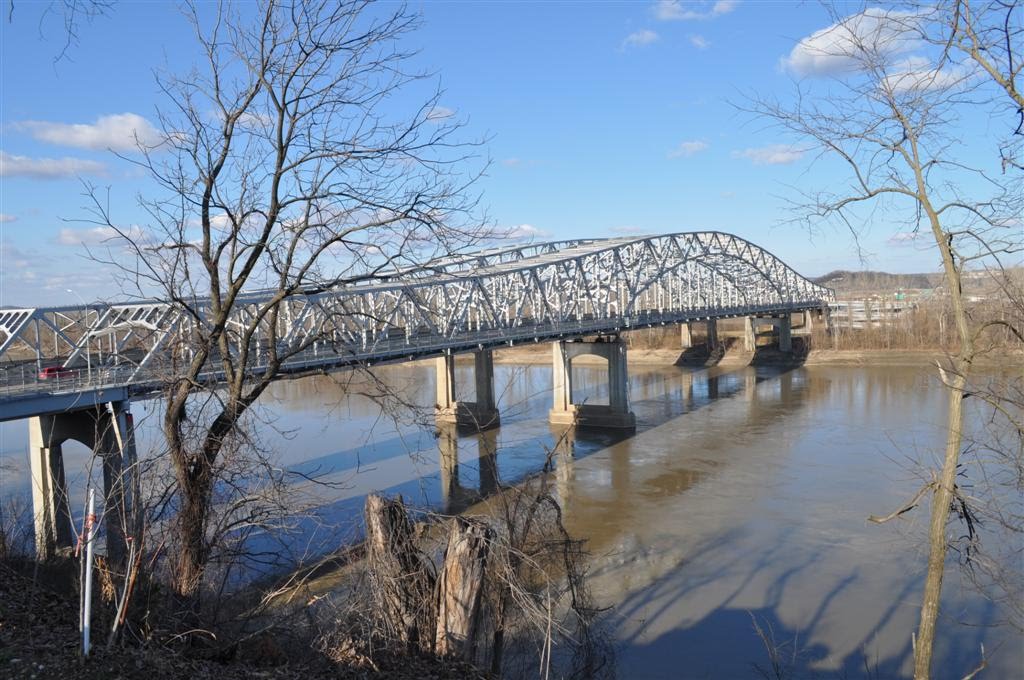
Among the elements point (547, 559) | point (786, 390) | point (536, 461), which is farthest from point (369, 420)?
point (547, 559)

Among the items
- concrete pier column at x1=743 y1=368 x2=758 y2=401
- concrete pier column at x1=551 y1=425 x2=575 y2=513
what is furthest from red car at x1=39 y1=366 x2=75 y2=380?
concrete pier column at x1=743 y1=368 x2=758 y2=401

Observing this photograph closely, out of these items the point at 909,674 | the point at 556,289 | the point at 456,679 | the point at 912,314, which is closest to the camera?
the point at 456,679

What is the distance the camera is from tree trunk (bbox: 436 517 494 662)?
7559 mm

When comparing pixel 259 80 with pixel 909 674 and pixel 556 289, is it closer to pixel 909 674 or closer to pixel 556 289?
pixel 909 674

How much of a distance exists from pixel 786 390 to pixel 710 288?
2368 cm

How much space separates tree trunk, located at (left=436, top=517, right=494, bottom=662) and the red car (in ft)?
52.8

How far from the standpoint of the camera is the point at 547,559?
9961 mm

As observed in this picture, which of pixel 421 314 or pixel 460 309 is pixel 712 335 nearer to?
pixel 460 309

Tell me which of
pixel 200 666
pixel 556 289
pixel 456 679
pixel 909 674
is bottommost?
pixel 909 674

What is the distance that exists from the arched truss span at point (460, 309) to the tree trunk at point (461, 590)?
2.45 m

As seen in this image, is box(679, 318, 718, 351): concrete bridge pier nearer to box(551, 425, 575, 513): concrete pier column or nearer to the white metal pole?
box(551, 425, 575, 513): concrete pier column

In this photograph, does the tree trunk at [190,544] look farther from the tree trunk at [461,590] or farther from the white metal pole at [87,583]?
the tree trunk at [461,590]

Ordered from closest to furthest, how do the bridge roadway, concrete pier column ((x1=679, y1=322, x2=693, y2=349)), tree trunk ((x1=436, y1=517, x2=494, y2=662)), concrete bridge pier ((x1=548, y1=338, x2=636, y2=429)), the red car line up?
tree trunk ((x1=436, y1=517, x2=494, y2=662))
the bridge roadway
the red car
concrete bridge pier ((x1=548, y1=338, x2=636, y2=429))
concrete pier column ((x1=679, y1=322, x2=693, y2=349))

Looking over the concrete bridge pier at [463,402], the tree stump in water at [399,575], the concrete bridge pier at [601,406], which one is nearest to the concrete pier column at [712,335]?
the concrete bridge pier at [601,406]
